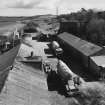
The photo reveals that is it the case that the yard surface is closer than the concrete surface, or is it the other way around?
the concrete surface

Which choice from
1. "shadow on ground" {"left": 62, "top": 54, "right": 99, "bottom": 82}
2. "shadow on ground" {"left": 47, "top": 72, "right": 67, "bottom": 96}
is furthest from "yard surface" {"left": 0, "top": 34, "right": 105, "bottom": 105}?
"shadow on ground" {"left": 62, "top": 54, "right": 99, "bottom": 82}

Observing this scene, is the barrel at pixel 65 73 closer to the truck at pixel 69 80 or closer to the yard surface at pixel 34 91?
the truck at pixel 69 80

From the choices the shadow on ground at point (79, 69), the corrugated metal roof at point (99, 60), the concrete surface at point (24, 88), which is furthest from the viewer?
the shadow on ground at point (79, 69)

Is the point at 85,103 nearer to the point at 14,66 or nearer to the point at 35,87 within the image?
the point at 35,87

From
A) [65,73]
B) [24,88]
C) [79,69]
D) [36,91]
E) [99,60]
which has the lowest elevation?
[79,69]

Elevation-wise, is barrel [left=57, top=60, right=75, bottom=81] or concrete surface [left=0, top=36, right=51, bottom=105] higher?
concrete surface [left=0, top=36, right=51, bottom=105]

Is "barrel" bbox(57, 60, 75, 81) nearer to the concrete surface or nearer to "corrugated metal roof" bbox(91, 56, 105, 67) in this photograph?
the concrete surface

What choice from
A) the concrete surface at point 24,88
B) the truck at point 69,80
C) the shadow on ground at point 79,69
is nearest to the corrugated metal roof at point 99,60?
the shadow on ground at point 79,69

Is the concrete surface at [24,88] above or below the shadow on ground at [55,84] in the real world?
above

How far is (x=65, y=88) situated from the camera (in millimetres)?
23844

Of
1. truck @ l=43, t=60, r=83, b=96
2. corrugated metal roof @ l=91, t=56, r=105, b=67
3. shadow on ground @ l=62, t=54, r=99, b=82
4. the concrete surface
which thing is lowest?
shadow on ground @ l=62, t=54, r=99, b=82

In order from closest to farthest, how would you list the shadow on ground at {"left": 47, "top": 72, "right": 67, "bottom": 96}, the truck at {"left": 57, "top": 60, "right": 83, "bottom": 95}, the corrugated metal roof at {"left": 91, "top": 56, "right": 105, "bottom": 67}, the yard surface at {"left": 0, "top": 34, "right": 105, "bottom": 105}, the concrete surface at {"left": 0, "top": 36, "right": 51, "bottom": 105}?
the concrete surface at {"left": 0, "top": 36, "right": 51, "bottom": 105} → the yard surface at {"left": 0, "top": 34, "right": 105, "bottom": 105} → the truck at {"left": 57, "top": 60, "right": 83, "bottom": 95} → the shadow on ground at {"left": 47, "top": 72, "right": 67, "bottom": 96} → the corrugated metal roof at {"left": 91, "top": 56, "right": 105, "bottom": 67}

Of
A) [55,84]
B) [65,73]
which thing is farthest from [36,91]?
[55,84]

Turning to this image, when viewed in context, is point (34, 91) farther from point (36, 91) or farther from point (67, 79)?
point (67, 79)
